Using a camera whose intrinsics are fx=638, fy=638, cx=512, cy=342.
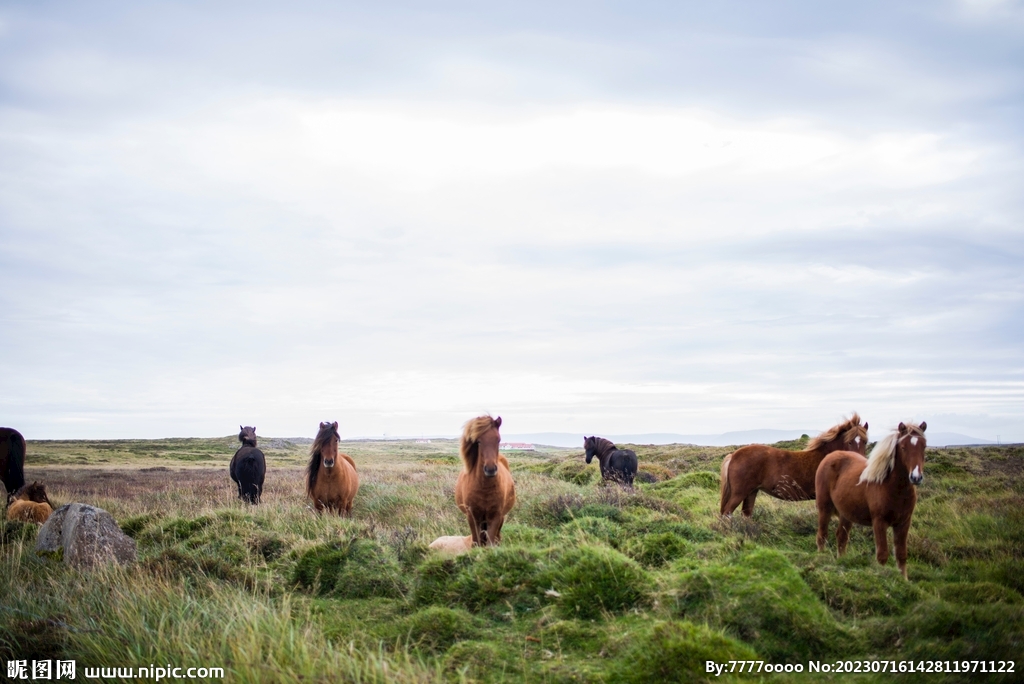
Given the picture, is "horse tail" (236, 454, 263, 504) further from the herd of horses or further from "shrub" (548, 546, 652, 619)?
"shrub" (548, 546, 652, 619)

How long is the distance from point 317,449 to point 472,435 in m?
5.23

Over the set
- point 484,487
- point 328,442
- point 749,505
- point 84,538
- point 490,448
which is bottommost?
point 84,538

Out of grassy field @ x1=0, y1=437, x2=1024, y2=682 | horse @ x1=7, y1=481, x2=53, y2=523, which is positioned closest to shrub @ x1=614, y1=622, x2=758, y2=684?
grassy field @ x1=0, y1=437, x2=1024, y2=682

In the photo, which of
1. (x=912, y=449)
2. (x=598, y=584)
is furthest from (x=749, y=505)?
(x=598, y=584)

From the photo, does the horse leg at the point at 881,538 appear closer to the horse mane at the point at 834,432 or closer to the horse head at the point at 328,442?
the horse mane at the point at 834,432

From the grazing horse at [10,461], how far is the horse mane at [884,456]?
65.2ft

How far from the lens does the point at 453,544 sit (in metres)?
9.92

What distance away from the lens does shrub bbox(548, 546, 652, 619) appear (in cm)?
620

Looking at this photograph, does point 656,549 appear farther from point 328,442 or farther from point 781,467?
point 328,442

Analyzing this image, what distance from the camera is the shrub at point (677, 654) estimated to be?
4.64 metres

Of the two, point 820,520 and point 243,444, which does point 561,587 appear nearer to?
point 820,520

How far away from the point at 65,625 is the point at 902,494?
9.28m

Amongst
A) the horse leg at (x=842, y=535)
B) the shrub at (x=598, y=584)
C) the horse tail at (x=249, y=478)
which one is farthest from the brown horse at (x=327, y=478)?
the horse leg at (x=842, y=535)

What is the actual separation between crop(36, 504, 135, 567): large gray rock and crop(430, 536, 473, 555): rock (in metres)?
4.43
